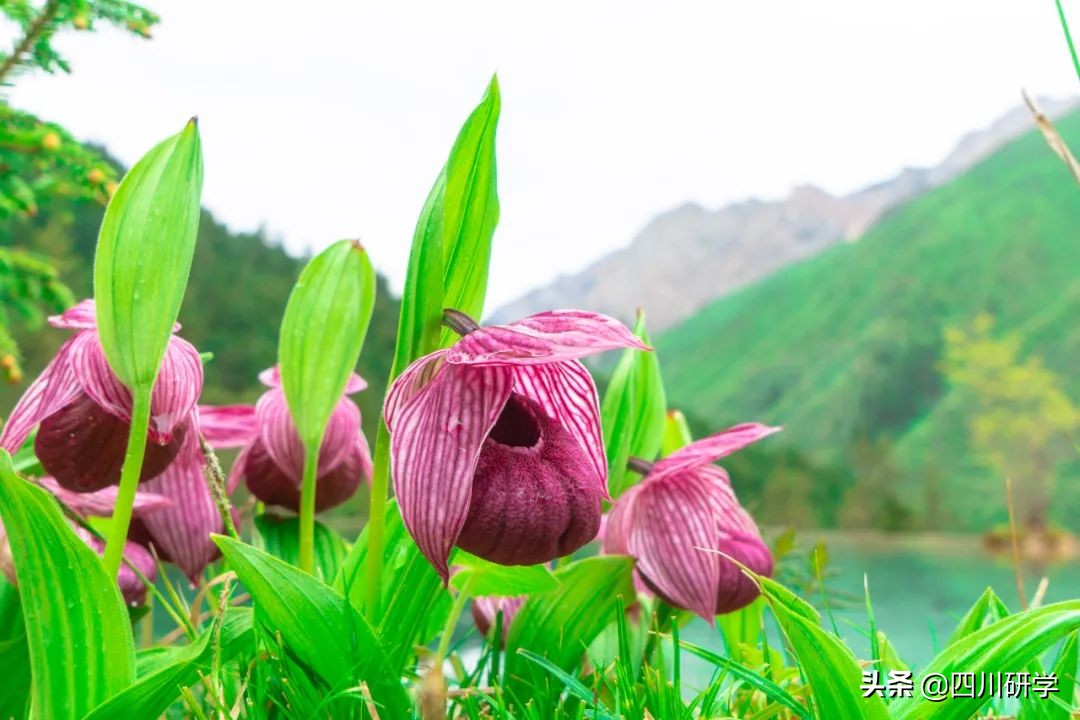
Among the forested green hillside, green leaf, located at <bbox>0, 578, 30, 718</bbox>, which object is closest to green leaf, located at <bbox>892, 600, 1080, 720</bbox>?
green leaf, located at <bbox>0, 578, 30, 718</bbox>

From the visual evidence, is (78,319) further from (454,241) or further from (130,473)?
(454,241)

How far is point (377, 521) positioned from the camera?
0.52 metres

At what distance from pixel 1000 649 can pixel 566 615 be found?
0.31 metres

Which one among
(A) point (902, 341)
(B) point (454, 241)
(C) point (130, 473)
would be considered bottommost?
(A) point (902, 341)

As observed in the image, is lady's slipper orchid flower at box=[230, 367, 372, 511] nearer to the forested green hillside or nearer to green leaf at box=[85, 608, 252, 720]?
green leaf at box=[85, 608, 252, 720]

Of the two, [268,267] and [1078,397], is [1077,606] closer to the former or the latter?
[268,267]

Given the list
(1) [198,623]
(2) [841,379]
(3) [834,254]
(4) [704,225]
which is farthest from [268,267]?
(4) [704,225]

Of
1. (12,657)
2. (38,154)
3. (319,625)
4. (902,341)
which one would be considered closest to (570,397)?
(319,625)

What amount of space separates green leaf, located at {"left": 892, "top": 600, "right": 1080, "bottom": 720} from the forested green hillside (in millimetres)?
7884

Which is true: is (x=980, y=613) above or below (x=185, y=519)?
below

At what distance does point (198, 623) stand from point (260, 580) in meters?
0.26

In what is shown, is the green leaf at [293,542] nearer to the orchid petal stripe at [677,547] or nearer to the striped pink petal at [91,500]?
the striped pink petal at [91,500]

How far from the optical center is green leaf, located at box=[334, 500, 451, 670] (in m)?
0.53

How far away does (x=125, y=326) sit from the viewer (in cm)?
48
